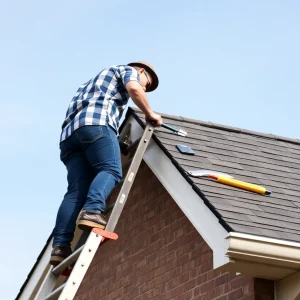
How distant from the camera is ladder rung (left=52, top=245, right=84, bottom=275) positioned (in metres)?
5.92

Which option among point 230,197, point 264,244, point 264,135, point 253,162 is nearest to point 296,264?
point 264,244

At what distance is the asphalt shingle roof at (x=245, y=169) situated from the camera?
237 inches

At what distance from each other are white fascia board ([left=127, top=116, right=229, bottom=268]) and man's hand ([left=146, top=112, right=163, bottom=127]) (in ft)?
1.14

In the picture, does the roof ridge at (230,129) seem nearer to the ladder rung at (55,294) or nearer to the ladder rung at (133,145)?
the ladder rung at (133,145)

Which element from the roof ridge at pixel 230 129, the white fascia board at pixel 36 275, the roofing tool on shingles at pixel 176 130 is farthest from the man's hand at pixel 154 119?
the white fascia board at pixel 36 275

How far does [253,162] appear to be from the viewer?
291 inches

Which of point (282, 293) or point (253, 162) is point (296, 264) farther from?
point (253, 162)

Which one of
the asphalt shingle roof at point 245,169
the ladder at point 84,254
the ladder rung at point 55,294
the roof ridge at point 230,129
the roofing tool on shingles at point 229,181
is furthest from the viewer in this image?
the roof ridge at point 230,129

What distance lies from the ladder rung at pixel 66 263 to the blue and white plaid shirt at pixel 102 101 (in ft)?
3.25

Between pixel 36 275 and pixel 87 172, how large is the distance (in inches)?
82.9

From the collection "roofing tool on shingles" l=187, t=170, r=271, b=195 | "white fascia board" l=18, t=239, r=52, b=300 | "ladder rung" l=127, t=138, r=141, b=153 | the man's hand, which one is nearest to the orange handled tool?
"roofing tool on shingles" l=187, t=170, r=271, b=195

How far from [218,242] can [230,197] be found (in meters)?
0.61

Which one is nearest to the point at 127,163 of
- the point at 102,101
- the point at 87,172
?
the point at 87,172

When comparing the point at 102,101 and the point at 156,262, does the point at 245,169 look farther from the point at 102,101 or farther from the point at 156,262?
the point at 102,101
